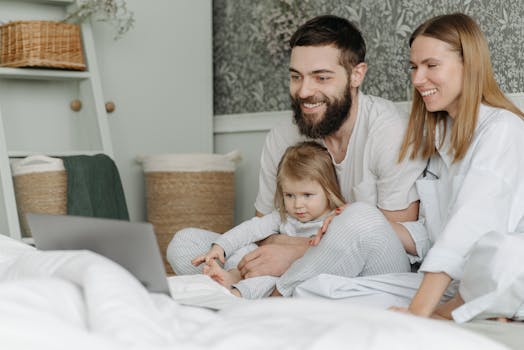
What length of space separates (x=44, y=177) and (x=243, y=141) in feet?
3.45

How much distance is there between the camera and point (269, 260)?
2.28 m

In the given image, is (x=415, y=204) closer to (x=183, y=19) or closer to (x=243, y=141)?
(x=243, y=141)

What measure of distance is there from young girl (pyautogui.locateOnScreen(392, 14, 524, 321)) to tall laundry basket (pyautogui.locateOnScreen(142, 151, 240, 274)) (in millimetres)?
1445

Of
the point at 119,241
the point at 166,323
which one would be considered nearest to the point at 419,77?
the point at 119,241

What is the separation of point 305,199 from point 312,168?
10cm

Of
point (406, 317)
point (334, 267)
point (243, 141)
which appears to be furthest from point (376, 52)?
point (406, 317)

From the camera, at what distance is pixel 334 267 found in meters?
2.05

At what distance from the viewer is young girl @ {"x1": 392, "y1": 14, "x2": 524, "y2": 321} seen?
1.73 meters

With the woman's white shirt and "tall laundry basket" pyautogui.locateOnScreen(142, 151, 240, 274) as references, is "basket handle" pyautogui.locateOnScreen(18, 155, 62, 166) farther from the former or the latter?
the woman's white shirt

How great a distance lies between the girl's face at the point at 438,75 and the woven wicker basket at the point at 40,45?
1719 millimetres

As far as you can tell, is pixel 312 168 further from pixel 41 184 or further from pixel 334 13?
pixel 41 184

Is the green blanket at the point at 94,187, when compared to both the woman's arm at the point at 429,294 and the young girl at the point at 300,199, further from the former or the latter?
the woman's arm at the point at 429,294

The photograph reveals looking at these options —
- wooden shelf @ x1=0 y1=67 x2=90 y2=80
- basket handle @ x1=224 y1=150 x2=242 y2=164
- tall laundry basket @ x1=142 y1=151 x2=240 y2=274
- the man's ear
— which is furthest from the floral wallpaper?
wooden shelf @ x1=0 y1=67 x2=90 y2=80

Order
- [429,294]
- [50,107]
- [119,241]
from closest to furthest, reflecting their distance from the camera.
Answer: [119,241] < [429,294] < [50,107]
